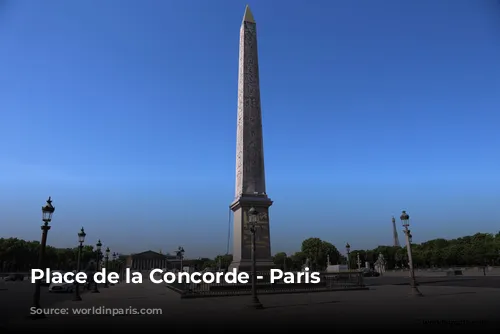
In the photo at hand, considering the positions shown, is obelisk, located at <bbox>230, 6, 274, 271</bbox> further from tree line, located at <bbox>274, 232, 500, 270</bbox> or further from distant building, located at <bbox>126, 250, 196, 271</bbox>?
distant building, located at <bbox>126, 250, 196, 271</bbox>

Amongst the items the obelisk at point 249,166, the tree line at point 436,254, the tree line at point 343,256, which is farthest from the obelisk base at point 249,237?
the tree line at point 343,256

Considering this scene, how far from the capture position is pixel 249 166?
965 inches

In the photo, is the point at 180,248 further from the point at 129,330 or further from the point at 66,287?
the point at 129,330

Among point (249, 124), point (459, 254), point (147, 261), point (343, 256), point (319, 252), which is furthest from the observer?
point (147, 261)

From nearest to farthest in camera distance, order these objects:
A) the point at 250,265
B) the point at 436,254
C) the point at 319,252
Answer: the point at 250,265, the point at 436,254, the point at 319,252

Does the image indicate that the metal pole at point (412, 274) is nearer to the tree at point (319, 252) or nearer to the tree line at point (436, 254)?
the tree line at point (436, 254)

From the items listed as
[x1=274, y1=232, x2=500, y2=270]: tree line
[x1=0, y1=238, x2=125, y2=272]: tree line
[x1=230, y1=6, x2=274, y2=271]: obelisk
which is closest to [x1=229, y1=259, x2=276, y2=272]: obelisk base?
[x1=230, y1=6, x2=274, y2=271]: obelisk

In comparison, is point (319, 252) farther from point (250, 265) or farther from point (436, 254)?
point (250, 265)

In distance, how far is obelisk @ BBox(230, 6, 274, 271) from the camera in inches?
893

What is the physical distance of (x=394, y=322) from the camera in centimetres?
993

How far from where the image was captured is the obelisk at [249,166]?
22.7 m

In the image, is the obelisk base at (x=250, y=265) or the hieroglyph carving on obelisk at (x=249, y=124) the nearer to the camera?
the obelisk base at (x=250, y=265)

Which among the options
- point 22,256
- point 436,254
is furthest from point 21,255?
point 436,254

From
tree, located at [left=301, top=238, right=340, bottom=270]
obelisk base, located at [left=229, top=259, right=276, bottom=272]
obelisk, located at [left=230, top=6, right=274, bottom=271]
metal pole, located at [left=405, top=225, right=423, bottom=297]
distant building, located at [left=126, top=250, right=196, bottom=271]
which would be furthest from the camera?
distant building, located at [left=126, top=250, right=196, bottom=271]
